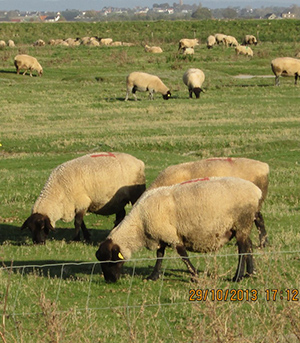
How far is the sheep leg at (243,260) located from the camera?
10082mm

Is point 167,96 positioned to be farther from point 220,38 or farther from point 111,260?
point 220,38

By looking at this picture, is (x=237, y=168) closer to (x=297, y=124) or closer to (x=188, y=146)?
(x=188, y=146)

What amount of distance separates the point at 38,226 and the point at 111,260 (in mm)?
2834

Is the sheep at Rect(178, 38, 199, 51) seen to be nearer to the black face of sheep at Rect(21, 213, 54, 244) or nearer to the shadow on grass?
the shadow on grass

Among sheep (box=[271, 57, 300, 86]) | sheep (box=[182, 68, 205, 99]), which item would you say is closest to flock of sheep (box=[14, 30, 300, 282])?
sheep (box=[182, 68, 205, 99])

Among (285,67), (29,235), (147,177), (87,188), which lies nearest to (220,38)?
(285,67)

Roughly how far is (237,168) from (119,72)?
35.2 metres

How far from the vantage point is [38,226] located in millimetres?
12781

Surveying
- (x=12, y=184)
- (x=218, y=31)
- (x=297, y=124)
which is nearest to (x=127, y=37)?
(x=218, y=31)

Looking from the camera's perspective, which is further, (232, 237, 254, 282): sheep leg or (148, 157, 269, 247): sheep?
(148, 157, 269, 247): sheep

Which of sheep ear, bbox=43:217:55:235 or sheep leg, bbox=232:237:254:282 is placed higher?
sheep leg, bbox=232:237:254:282

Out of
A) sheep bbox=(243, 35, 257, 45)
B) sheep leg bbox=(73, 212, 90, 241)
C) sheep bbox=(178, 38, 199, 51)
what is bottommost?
sheep bbox=(243, 35, 257, 45)

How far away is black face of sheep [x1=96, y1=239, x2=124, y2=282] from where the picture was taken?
10.3m

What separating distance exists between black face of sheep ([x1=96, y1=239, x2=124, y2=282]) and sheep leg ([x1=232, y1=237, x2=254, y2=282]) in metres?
1.61
